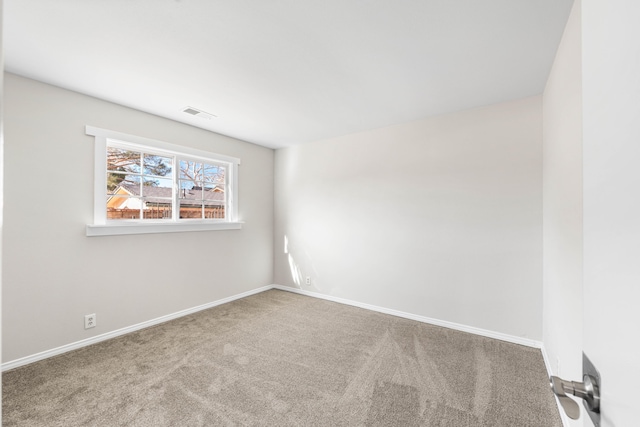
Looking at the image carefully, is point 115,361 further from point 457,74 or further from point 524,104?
point 524,104

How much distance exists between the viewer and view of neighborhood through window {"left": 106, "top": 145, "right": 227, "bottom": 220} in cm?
286

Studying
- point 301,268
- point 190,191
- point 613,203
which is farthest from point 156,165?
point 613,203

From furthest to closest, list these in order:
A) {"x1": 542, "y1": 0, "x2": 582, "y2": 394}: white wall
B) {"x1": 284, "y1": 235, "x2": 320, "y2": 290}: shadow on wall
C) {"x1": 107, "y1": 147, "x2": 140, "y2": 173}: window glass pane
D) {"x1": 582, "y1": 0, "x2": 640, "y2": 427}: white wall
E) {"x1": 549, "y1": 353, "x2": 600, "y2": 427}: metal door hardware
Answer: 1. {"x1": 284, "y1": 235, "x2": 320, "y2": 290}: shadow on wall
2. {"x1": 107, "y1": 147, "x2": 140, "y2": 173}: window glass pane
3. {"x1": 542, "y1": 0, "x2": 582, "y2": 394}: white wall
4. {"x1": 549, "y1": 353, "x2": 600, "y2": 427}: metal door hardware
5. {"x1": 582, "y1": 0, "x2": 640, "y2": 427}: white wall

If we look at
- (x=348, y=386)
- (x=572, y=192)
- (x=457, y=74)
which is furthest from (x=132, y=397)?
(x=457, y=74)

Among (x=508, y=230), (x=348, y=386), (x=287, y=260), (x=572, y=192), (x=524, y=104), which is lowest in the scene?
(x=348, y=386)

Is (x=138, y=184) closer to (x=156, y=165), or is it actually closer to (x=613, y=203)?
(x=156, y=165)

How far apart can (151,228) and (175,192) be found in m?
0.55

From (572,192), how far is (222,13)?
7.24 feet

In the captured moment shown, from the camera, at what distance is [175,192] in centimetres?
334

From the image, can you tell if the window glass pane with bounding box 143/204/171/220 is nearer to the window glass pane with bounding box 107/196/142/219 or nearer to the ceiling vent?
the window glass pane with bounding box 107/196/142/219

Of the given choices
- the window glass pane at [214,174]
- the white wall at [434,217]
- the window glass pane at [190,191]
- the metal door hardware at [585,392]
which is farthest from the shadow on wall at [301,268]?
the metal door hardware at [585,392]

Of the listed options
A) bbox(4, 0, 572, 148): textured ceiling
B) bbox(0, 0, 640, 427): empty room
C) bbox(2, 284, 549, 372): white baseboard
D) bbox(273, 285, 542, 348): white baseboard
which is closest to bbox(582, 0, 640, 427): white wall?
bbox(0, 0, 640, 427): empty room

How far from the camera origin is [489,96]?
8.54ft

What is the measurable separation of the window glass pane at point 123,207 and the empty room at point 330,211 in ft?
0.08
